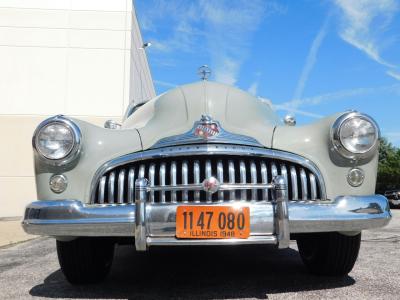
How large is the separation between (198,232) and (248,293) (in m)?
0.59

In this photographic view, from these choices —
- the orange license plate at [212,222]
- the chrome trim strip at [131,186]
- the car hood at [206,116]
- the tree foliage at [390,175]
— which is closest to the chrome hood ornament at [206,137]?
the car hood at [206,116]

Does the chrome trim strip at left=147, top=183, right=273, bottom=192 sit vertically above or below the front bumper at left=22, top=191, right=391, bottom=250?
above

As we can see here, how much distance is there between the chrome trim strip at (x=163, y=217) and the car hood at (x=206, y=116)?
0.47m

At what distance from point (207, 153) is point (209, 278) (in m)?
1.04

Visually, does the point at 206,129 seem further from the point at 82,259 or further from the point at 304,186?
the point at 82,259

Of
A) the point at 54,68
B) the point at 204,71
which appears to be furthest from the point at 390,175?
the point at 204,71

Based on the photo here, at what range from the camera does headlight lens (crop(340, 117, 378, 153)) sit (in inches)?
98.2

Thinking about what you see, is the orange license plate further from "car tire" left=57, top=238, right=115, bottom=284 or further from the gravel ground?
"car tire" left=57, top=238, right=115, bottom=284

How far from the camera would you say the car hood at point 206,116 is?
2572mm

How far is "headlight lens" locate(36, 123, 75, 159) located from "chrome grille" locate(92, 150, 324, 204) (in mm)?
279

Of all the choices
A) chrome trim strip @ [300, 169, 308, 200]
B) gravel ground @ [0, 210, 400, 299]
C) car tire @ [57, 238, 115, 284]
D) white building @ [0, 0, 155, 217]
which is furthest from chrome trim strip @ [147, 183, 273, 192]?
white building @ [0, 0, 155, 217]

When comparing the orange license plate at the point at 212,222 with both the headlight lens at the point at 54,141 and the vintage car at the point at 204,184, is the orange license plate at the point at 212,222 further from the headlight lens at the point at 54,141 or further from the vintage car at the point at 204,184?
the headlight lens at the point at 54,141

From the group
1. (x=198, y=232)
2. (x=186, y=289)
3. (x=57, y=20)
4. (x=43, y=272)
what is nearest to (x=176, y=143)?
(x=198, y=232)

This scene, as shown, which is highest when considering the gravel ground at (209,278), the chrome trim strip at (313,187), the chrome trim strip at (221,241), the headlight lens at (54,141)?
the headlight lens at (54,141)
